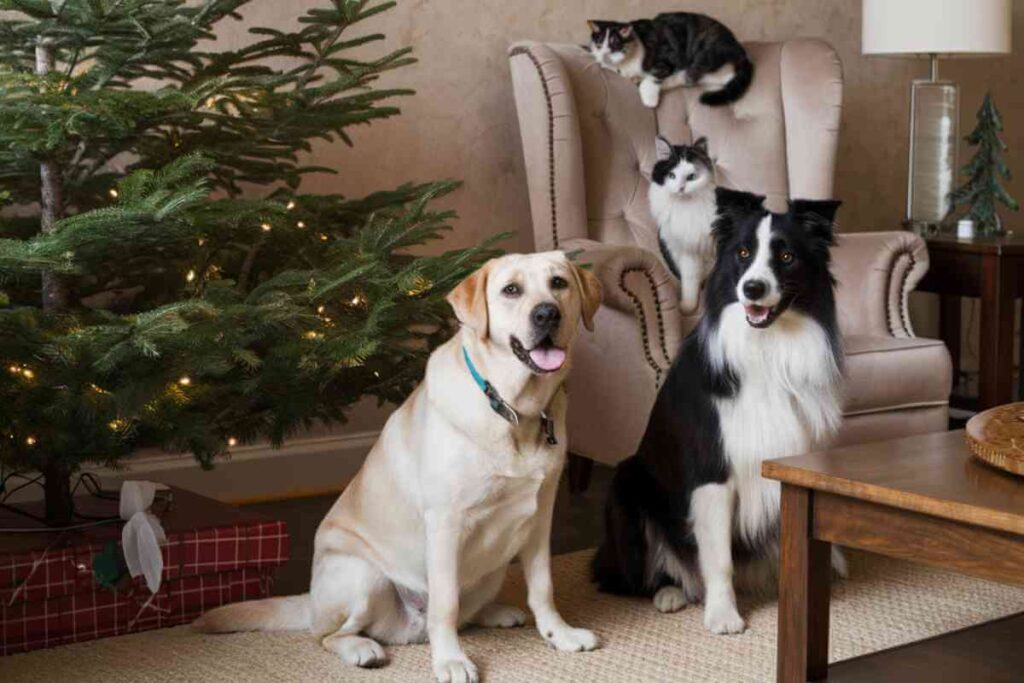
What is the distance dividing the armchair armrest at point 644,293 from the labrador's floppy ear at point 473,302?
3.01 ft

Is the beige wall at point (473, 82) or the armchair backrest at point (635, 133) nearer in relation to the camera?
the armchair backrest at point (635, 133)

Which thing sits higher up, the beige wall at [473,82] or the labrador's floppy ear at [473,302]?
the beige wall at [473,82]

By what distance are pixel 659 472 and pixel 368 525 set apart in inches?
24.1

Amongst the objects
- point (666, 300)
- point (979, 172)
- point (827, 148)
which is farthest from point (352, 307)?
point (979, 172)

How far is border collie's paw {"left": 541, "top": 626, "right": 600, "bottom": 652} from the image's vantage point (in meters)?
2.57

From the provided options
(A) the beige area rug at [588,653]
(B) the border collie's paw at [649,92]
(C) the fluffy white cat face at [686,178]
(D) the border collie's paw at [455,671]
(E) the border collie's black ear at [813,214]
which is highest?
(B) the border collie's paw at [649,92]

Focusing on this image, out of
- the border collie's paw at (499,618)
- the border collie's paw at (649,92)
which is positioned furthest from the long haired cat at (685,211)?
the border collie's paw at (499,618)

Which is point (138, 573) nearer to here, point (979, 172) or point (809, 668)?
point (809, 668)

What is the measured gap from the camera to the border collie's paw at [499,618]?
2713mm

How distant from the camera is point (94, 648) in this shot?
2.63 metres

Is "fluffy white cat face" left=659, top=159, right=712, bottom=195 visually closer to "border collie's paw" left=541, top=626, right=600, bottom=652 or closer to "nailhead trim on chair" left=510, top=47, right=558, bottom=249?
"nailhead trim on chair" left=510, top=47, right=558, bottom=249

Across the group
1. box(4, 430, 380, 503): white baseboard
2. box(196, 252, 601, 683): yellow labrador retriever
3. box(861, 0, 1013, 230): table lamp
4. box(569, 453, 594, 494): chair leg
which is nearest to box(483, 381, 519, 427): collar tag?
box(196, 252, 601, 683): yellow labrador retriever

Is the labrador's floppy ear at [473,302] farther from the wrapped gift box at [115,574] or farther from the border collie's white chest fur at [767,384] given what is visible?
the wrapped gift box at [115,574]

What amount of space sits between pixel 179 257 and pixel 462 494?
2.95 feet
